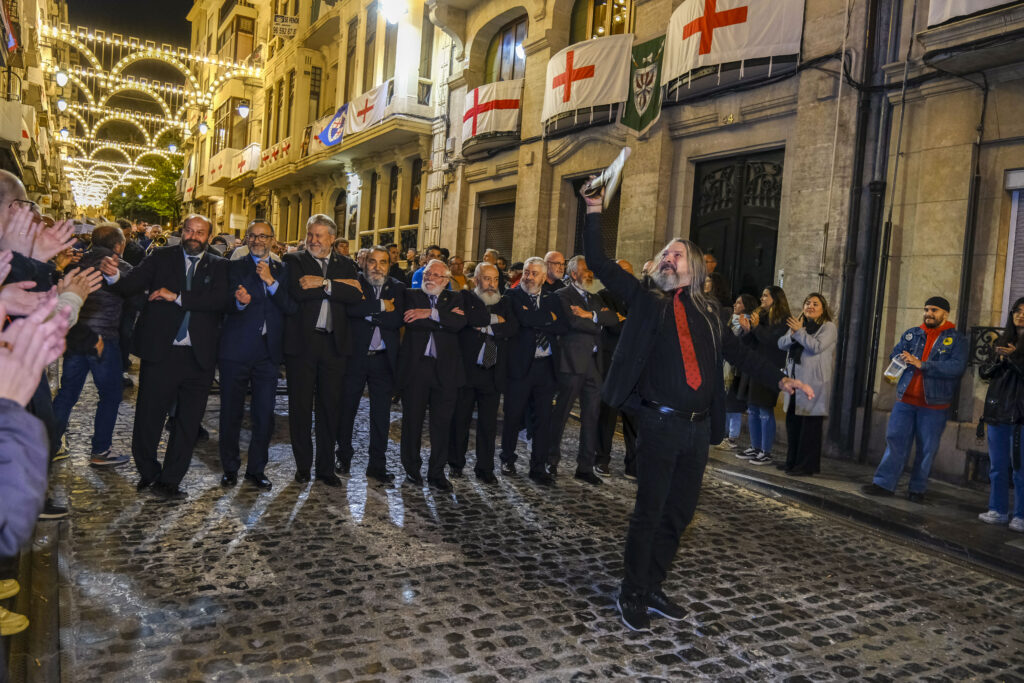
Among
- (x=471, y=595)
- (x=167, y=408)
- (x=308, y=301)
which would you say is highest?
(x=308, y=301)

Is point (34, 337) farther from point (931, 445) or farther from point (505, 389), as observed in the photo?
point (931, 445)

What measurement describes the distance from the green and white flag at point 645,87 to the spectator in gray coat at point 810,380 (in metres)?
5.42

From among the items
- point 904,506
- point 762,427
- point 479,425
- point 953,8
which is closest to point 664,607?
point 479,425

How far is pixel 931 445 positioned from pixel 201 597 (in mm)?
6514

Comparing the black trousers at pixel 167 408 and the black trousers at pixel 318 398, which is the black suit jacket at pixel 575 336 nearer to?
the black trousers at pixel 318 398

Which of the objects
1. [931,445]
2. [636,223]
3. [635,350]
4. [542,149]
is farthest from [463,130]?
[635,350]

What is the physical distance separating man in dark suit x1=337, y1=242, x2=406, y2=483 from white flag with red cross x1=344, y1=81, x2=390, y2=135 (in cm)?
1444

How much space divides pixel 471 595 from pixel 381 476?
A: 2.65m

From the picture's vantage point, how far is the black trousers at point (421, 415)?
681cm

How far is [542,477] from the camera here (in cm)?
719

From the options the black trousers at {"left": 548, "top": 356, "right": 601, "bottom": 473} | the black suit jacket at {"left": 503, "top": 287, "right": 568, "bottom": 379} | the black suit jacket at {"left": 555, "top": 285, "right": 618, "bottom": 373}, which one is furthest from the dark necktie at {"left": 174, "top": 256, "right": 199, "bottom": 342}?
the black trousers at {"left": 548, "top": 356, "right": 601, "bottom": 473}

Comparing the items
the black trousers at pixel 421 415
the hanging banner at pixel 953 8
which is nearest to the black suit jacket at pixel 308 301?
the black trousers at pixel 421 415

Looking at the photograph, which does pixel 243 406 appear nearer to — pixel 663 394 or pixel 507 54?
pixel 663 394

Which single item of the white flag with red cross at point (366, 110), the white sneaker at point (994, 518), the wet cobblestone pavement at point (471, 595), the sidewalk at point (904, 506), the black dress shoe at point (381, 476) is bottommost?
the wet cobblestone pavement at point (471, 595)
